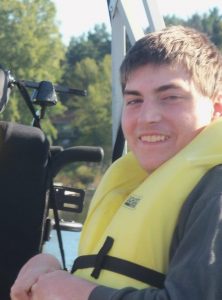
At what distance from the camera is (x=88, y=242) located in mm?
2205

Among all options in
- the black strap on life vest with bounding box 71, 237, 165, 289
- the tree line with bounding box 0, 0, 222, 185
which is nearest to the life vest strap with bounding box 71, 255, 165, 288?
the black strap on life vest with bounding box 71, 237, 165, 289

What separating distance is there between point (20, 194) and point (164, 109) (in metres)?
0.81

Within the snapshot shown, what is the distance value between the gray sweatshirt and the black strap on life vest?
89mm

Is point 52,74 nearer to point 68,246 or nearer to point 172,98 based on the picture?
point 68,246

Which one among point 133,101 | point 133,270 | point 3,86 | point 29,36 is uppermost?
point 29,36

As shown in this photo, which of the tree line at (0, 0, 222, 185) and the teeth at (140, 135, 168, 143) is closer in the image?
the teeth at (140, 135, 168, 143)

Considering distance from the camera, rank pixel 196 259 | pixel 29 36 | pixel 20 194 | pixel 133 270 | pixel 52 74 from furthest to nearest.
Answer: pixel 52 74
pixel 29 36
pixel 20 194
pixel 133 270
pixel 196 259

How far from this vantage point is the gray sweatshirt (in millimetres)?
1634

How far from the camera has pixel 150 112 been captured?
2.05 metres

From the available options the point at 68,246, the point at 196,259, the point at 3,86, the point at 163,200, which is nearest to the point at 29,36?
the point at 68,246

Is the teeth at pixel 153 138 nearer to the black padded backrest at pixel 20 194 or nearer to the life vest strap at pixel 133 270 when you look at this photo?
the life vest strap at pixel 133 270

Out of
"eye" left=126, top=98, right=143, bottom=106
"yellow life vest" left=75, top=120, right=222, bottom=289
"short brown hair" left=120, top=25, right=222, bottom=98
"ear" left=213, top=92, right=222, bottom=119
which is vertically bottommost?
"yellow life vest" left=75, top=120, right=222, bottom=289

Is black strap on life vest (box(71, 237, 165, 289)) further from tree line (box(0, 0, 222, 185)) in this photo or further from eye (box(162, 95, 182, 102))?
tree line (box(0, 0, 222, 185))

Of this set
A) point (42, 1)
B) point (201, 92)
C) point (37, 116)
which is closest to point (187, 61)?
point (201, 92)
